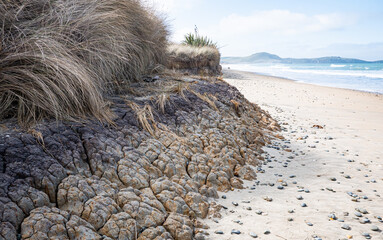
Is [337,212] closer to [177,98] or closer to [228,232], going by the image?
[228,232]

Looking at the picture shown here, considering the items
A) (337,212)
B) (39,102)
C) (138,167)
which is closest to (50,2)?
(39,102)

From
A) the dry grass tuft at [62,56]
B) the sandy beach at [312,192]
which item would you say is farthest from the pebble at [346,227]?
the dry grass tuft at [62,56]

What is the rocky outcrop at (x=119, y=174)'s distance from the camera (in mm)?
1837

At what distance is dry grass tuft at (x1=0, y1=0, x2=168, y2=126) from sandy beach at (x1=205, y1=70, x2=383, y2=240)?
5.45 feet

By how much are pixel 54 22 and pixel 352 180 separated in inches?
154

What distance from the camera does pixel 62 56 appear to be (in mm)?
2715

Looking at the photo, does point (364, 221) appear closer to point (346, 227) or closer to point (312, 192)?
point (346, 227)

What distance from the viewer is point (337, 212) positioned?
267 cm

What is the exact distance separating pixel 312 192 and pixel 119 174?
2046 mm

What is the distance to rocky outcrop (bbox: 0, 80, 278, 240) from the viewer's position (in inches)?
72.3

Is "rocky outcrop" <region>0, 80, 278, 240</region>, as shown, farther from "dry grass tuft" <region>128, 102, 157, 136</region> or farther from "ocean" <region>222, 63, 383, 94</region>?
"ocean" <region>222, 63, 383, 94</region>

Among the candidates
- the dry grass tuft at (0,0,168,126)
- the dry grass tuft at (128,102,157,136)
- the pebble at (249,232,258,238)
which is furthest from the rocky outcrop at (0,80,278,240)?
the pebble at (249,232,258,238)

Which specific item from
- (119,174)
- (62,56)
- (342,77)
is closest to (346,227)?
(119,174)

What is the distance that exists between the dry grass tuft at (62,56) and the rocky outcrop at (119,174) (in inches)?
8.5
